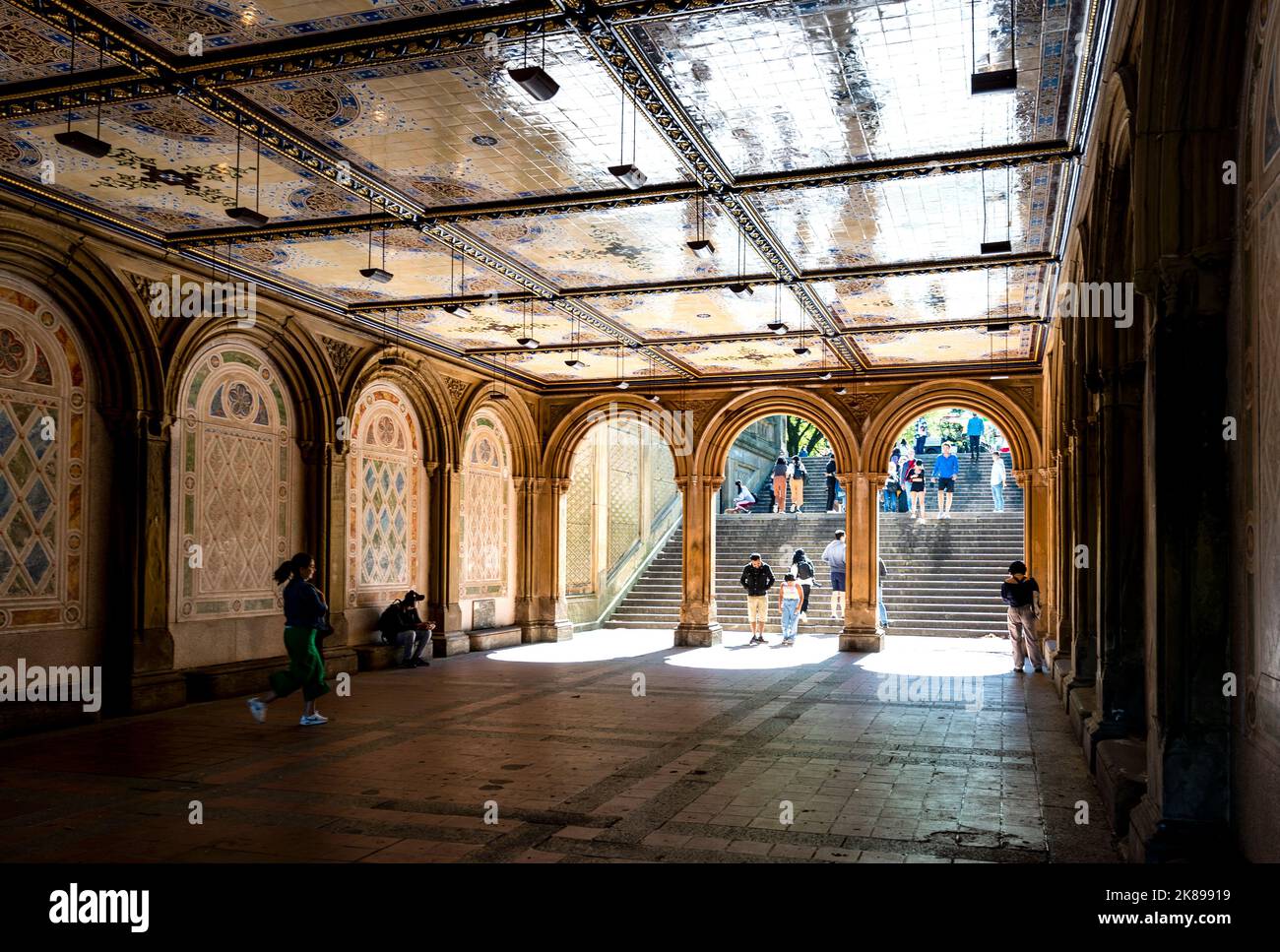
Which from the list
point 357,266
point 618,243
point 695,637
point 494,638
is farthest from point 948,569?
point 357,266

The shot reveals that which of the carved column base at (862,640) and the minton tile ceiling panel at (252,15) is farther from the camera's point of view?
the carved column base at (862,640)

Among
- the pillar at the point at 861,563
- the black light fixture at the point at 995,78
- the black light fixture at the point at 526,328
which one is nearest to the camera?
the black light fixture at the point at 995,78

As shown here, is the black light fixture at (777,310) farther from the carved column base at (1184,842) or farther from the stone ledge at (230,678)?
the carved column base at (1184,842)

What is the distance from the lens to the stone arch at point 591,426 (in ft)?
61.9

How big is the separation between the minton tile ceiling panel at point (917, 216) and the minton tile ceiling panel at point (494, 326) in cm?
402

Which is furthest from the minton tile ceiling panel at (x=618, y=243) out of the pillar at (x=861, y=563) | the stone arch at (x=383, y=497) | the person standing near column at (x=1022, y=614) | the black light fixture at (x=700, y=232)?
the pillar at (x=861, y=563)

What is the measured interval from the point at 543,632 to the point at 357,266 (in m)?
9.03

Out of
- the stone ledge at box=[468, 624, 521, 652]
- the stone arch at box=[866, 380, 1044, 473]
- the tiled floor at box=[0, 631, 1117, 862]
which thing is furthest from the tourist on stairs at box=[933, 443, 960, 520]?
the tiled floor at box=[0, 631, 1117, 862]

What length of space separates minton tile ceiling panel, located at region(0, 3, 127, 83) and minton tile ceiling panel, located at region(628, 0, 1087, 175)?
3506mm

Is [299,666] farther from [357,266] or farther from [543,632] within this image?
[543,632]

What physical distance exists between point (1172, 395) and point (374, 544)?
12.1 m

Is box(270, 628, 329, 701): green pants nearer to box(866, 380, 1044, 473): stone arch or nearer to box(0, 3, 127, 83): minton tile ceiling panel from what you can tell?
box(0, 3, 127, 83): minton tile ceiling panel
